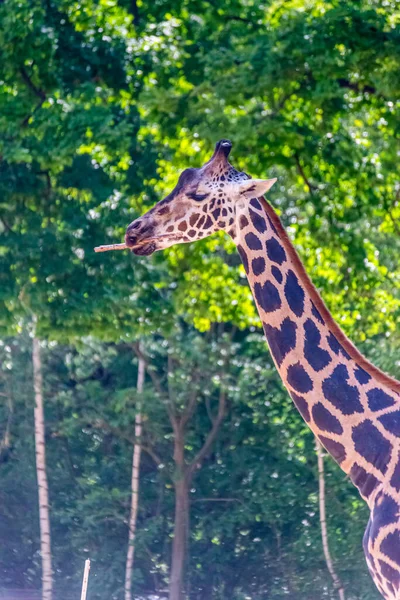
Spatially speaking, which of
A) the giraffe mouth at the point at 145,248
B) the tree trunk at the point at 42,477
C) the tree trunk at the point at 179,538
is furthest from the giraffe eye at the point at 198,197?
the tree trunk at the point at 179,538

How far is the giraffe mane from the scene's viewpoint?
6.19m

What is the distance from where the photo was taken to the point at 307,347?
247 inches

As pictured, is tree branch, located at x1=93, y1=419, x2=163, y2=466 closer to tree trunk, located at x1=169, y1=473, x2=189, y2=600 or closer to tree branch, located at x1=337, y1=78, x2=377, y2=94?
tree trunk, located at x1=169, y1=473, x2=189, y2=600

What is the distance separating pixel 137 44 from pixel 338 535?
356 inches

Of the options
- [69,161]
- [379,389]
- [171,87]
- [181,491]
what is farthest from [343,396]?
[181,491]

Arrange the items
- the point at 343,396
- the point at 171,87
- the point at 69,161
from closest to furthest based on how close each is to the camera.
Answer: the point at 343,396 → the point at 69,161 → the point at 171,87

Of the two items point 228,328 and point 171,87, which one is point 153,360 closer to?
point 228,328

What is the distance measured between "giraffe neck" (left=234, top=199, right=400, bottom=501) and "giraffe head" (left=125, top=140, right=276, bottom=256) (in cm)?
10

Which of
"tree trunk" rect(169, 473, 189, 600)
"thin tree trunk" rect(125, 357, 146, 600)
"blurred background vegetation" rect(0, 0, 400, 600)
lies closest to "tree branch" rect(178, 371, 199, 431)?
"blurred background vegetation" rect(0, 0, 400, 600)

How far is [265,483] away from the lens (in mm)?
20625

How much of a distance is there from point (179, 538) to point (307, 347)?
14.7m

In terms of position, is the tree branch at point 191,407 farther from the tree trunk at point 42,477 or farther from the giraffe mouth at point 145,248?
the giraffe mouth at point 145,248

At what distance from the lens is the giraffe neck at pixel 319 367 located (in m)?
6.12

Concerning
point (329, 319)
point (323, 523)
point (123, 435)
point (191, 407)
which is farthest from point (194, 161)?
point (329, 319)
